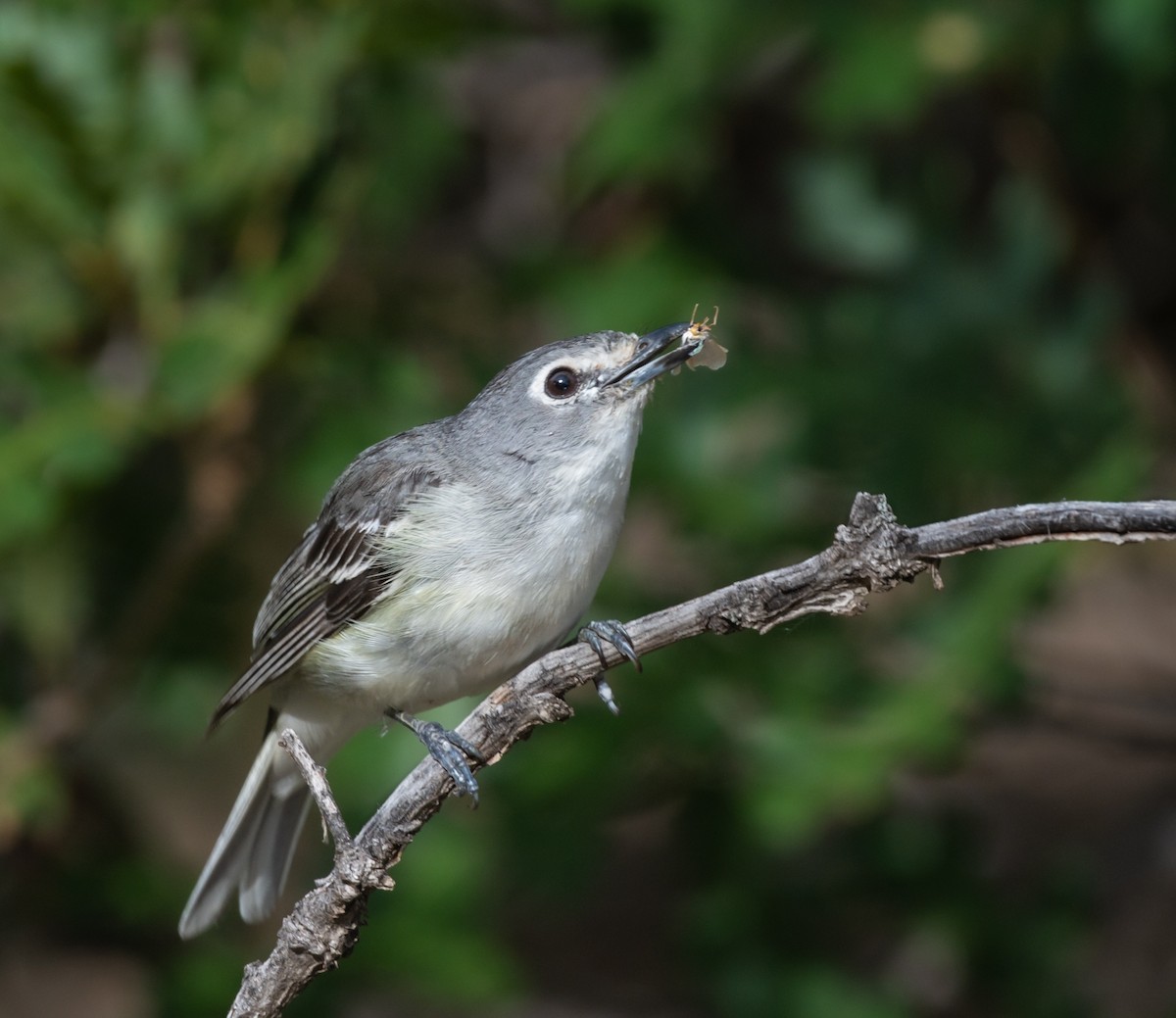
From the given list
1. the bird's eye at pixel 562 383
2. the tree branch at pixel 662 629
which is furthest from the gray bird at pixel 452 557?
the tree branch at pixel 662 629

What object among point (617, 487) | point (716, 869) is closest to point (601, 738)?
point (716, 869)

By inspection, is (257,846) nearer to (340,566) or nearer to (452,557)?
(340,566)

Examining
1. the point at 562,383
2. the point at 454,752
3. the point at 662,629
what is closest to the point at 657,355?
A: the point at 562,383

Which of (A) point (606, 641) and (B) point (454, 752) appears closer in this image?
(A) point (606, 641)

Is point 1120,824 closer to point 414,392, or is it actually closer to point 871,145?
point 871,145

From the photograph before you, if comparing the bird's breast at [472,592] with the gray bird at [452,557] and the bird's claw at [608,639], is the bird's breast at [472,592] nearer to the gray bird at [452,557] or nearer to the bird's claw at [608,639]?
the gray bird at [452,557]
